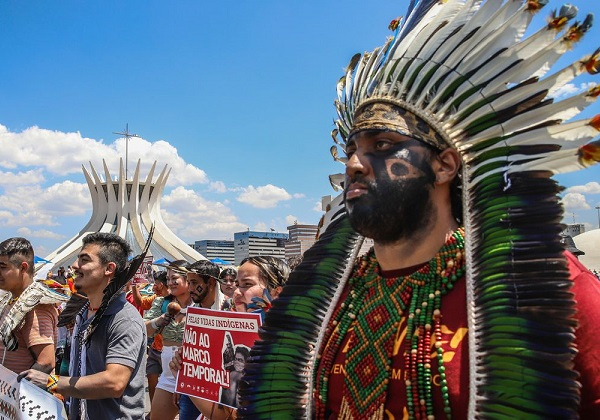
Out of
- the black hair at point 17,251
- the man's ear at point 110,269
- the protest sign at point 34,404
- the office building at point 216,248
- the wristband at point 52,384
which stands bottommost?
the protest sign at point 34,404

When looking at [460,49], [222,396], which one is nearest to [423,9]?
[460,49]

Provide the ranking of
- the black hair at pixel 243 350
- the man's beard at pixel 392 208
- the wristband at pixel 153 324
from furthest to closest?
the wristband at pixel 153 324
the black hair at pixel 243 350
the man's beard at pixel 392 208

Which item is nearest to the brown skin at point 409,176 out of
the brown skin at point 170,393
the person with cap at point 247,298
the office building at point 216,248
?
the person with cap at point 247,298

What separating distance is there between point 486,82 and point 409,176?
443mm

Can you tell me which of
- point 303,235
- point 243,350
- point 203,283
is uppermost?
point 303,235

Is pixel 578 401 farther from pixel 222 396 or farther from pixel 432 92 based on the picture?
pixel 222 396

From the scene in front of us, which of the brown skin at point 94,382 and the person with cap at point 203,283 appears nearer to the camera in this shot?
the brown skin at point 94,382

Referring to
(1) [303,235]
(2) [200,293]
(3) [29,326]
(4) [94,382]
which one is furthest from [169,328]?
(1) [303,235]

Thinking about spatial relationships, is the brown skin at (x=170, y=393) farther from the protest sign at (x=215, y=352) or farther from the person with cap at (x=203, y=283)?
the protest sign at (x=215, y=352)

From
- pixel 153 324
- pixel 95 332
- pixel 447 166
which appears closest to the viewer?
pixel 447 166

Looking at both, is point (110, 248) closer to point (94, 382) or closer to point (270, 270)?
point (94, 382)

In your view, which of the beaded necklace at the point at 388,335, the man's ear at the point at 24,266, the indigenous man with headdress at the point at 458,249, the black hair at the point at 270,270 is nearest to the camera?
the indigenous man with headdress at the point at 458,249

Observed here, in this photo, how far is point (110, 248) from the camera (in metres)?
4.09

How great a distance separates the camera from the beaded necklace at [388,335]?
5.32 ft
